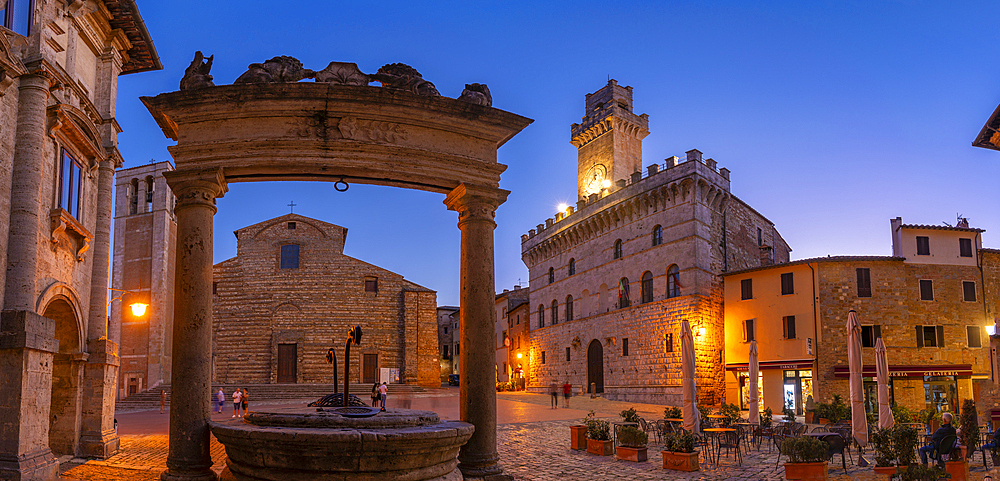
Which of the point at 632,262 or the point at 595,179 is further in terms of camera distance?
the point at 595,179

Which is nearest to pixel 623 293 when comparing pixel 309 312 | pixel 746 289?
pixel 746 289

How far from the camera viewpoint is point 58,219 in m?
12.1

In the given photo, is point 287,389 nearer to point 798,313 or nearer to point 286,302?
point 286,302

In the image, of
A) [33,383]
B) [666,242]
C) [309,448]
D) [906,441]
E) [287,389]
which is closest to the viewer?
[309,448]

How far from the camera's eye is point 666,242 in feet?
111

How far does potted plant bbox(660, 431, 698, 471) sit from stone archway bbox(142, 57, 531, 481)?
17.0ft

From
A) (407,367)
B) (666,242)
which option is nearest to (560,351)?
(407,367)

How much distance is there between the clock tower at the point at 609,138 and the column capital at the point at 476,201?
34.6 metres

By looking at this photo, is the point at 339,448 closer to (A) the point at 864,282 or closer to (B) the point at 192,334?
(B) the point at 192,334

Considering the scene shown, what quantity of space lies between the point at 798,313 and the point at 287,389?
89.0ft

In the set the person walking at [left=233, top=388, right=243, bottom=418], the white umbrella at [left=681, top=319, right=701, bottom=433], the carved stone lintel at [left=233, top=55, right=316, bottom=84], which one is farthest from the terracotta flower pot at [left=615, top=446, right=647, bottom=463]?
the person walking at [left=233, top=388, right=243, bottom=418]

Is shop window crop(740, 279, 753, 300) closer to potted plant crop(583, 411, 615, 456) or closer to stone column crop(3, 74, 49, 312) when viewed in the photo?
potted plant crop(583, 411, 615, 456)

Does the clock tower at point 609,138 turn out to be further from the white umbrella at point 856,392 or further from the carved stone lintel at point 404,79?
the carved stone lintel at point 404,79

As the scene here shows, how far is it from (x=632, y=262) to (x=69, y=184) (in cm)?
2810
